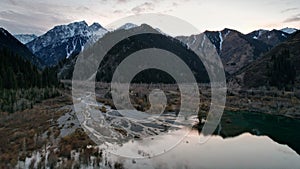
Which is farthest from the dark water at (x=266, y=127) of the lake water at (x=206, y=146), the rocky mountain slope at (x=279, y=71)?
the rocky mountain slope at (x=279, y=71)

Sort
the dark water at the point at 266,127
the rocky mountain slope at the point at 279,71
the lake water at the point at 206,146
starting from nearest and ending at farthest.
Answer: the lake water at the point at 206,146
the dark water at the point at 266,127
the rocky mountain slope at the point at 279,71

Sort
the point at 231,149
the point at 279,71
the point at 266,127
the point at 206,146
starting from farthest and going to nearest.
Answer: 1. the point at 279,71
2. the point at 266,127
3. the point at 206,146
4. the point at 231,149

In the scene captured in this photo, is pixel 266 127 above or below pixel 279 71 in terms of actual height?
below

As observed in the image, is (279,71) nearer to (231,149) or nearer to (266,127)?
(266,127)

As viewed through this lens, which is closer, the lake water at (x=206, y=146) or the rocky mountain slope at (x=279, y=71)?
the lake water at (x=206, y=146)

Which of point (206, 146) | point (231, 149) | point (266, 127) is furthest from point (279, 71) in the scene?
point (206, 146)

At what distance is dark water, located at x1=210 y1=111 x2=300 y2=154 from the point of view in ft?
150

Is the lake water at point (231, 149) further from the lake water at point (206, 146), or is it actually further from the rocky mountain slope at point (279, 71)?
the rocky mountain slope at point (279, 71)

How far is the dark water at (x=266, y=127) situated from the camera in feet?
150

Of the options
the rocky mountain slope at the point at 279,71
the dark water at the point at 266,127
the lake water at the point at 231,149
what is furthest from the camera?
the rocky mountain slope at the point at 279,71

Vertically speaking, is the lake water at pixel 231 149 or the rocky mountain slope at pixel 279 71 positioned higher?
the rocky mountain slope at pixel 279 71

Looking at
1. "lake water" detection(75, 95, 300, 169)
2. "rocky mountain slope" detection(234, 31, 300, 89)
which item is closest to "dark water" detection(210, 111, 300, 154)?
"lake water" detection(75, 95, 300, 169)

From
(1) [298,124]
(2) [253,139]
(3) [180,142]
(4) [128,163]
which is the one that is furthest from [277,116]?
(4) [128,163]

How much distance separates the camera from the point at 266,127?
56406 mm
